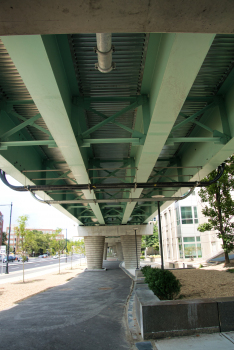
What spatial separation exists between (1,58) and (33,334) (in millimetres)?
7008

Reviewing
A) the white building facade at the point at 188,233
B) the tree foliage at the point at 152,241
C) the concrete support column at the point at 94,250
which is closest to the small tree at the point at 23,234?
the concrete support column at the point at 94,250

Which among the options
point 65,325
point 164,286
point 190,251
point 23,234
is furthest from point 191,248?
point 65,325

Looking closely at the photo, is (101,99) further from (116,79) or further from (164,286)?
(164,286)

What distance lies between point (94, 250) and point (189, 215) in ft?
70.2

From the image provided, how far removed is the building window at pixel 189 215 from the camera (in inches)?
1839

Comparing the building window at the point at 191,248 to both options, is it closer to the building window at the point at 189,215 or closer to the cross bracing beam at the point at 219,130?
the building window at the point at 189,215

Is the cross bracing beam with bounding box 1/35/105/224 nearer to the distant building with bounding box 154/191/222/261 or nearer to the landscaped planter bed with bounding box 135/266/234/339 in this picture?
the landscaped planter bed with bounding box 135/266/234/339

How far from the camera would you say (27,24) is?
2283mm

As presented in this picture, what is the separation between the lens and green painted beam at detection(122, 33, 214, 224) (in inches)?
151

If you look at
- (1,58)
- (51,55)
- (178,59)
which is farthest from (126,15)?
(1,58)

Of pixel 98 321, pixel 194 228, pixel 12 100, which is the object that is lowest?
pixel 98 321

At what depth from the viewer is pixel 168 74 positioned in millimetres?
4492

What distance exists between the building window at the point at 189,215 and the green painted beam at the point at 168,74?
1637 inches

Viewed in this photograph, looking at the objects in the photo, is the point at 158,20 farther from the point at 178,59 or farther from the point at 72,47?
the point at 72,47
